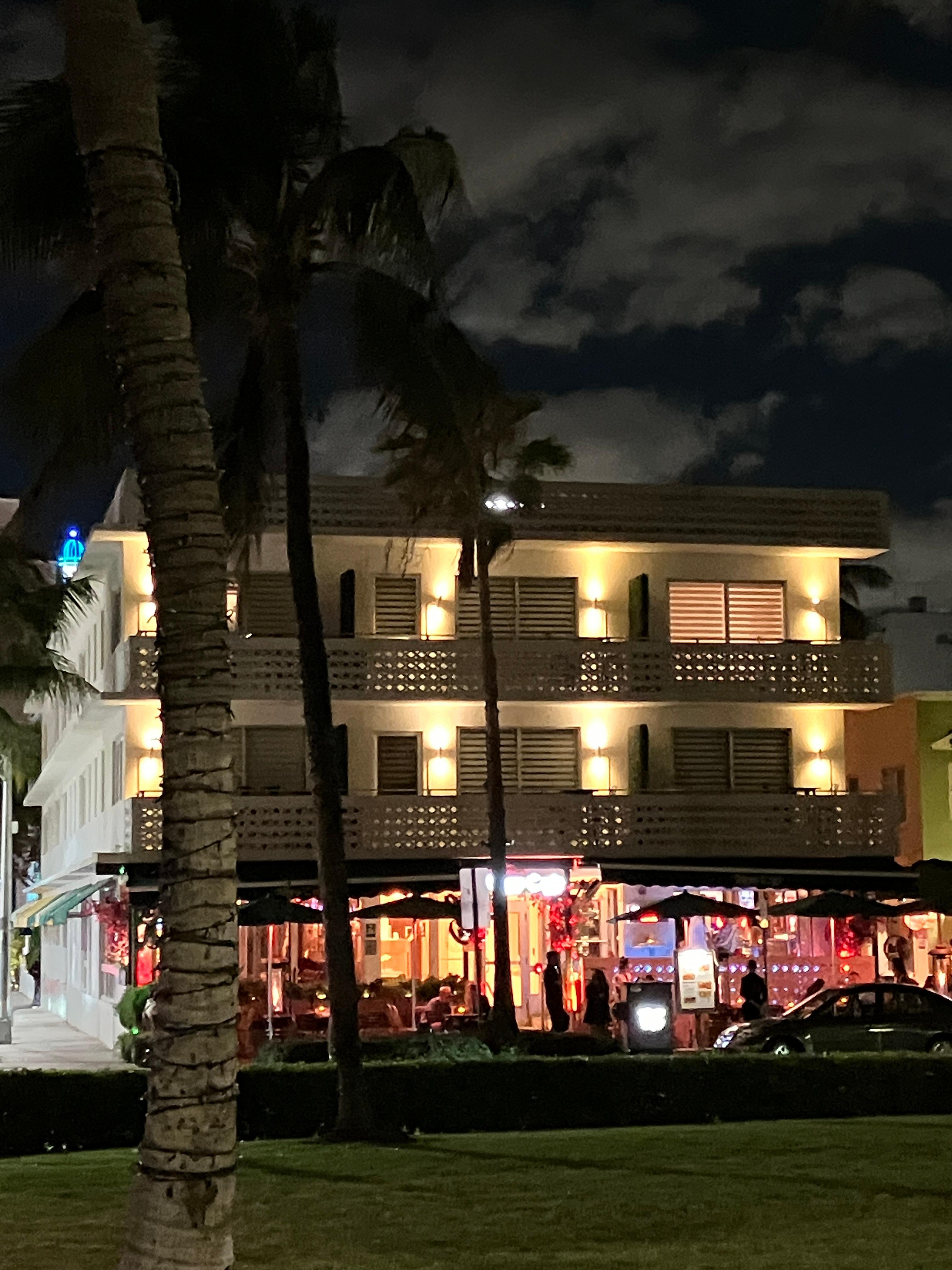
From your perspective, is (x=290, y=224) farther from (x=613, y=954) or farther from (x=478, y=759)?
(x=613, y=954)

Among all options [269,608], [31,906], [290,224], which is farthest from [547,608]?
[31,906]

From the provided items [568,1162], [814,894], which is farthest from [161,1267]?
[814,894]

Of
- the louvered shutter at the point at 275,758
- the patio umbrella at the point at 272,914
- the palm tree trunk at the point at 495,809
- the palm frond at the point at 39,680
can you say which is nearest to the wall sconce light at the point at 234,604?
the louvered shutter at the point at 275,758

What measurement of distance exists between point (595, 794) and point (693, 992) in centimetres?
446

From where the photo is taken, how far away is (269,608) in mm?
36531

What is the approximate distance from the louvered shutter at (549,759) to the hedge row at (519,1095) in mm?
18088

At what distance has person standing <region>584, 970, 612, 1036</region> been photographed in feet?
99.3

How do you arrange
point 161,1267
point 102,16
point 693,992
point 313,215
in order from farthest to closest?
point 693,992 < point 313,215 < point 102,16 < point 161,1267

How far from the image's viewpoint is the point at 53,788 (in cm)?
5719

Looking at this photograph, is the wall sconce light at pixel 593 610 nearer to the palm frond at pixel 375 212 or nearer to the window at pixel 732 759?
the window at pixel 732 759

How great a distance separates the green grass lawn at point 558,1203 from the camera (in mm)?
11289

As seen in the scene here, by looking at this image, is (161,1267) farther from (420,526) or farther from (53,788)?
(53,788)

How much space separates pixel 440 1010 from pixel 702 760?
8484mm

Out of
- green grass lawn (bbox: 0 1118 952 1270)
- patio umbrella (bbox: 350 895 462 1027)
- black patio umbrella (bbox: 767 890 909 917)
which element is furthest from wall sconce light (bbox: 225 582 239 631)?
green grass lawn (bbox: 0 1118 952 1270)
